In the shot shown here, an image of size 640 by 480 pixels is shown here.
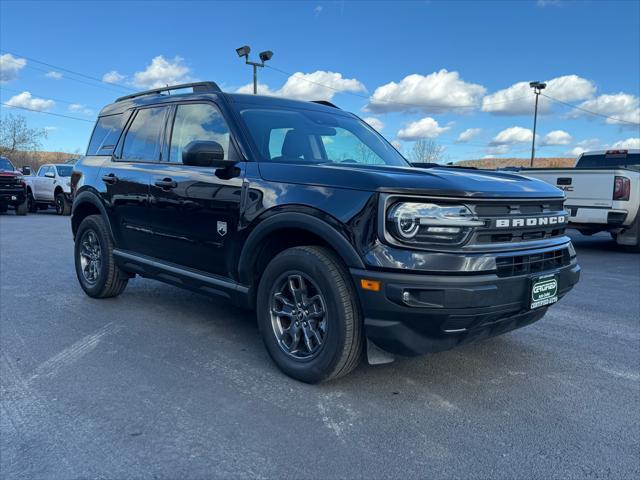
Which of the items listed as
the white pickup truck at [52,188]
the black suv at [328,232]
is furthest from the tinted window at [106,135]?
the white pickup truck at [52,188]

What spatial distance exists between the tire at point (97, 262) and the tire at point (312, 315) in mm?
2422

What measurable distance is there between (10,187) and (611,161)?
17888 millimetres

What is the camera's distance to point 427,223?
290 cm

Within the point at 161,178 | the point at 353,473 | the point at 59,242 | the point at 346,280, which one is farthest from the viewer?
the point at 59,242

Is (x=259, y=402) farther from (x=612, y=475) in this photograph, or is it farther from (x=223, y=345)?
(x=612, y=475)

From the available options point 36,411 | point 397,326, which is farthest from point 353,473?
point 36,411

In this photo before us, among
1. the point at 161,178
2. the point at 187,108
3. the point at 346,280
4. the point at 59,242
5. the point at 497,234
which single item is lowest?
the point at 59,242

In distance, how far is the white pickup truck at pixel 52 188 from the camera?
63.2 feet

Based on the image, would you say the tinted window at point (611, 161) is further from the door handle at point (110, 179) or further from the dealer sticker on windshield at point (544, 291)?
the door handle at point (110, 179)

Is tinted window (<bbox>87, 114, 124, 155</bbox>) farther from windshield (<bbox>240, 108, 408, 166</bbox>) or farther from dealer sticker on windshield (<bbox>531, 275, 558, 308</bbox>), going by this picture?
dealer sticker on windshield (<bbox>531, 275, 558, 308</bbox>)

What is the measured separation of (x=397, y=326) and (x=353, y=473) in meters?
0.82

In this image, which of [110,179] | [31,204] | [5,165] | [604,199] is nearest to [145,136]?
[110,179]

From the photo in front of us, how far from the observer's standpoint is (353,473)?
2.44 m

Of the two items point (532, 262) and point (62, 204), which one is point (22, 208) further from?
point (532, 262)
